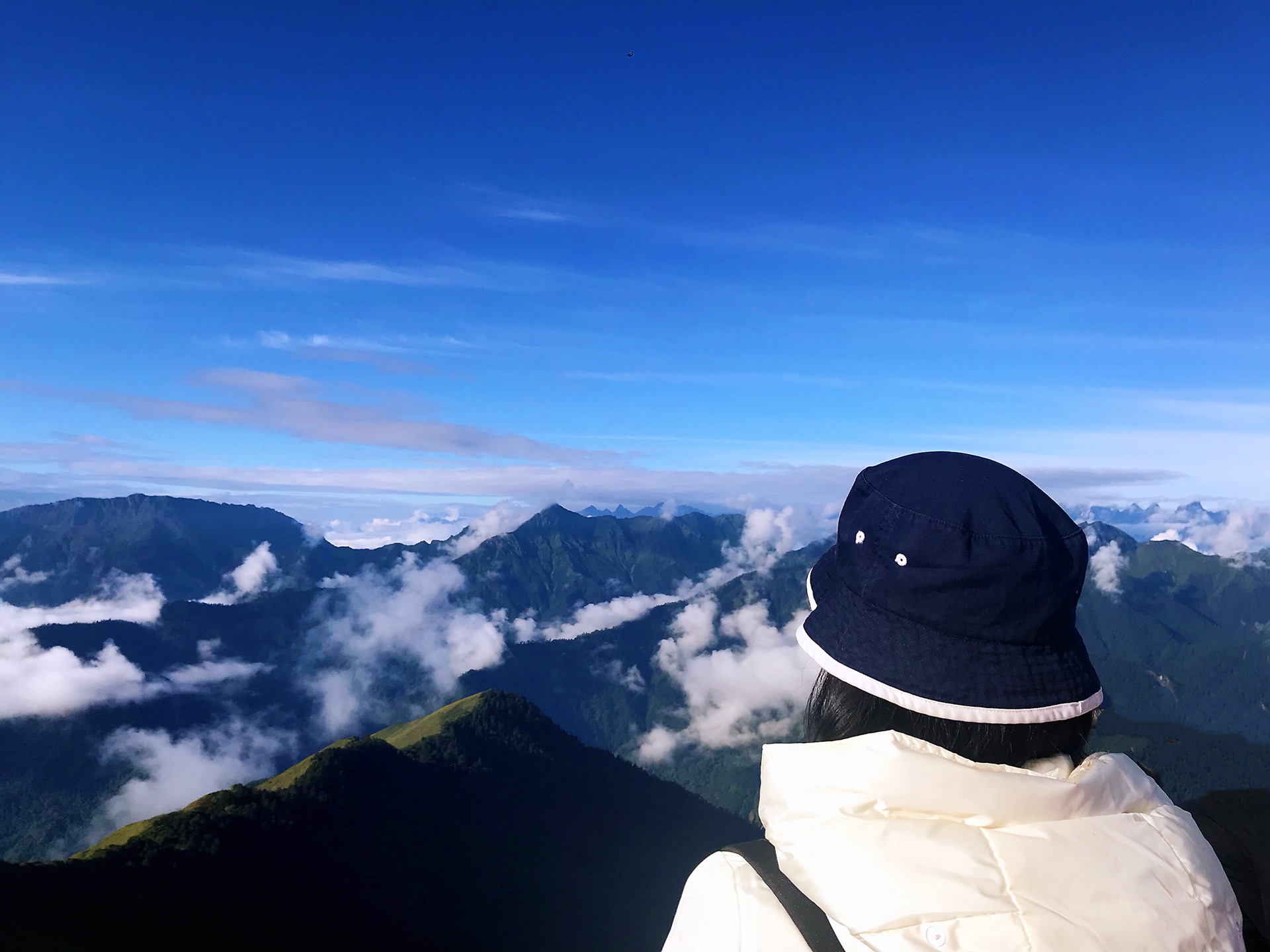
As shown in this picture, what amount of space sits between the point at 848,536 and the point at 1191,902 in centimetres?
174

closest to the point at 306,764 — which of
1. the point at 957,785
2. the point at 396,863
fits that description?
the point at 396,863

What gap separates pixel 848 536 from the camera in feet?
10.9

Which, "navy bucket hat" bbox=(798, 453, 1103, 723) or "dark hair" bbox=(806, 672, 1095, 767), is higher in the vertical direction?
"navy bucket hat" bbox=(798, 453, 1103, 723)

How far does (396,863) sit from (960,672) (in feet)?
537

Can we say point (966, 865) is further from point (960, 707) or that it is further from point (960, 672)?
point (960, 672)

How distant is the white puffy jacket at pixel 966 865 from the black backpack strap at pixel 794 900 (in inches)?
1.2

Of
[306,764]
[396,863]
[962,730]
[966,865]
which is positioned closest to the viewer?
[966,865]

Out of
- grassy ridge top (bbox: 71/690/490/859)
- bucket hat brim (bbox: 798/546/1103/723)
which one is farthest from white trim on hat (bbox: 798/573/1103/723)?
grassy ridge top (bbox: 71/690/490/859)

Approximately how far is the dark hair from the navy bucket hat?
17 cm

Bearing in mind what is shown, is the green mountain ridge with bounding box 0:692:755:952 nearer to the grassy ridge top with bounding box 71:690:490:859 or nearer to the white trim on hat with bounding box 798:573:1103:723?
the grassy ridge top with bounding box 71:690:490:859

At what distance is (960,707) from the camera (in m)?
2.90

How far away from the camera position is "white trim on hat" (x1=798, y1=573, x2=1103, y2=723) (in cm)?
289

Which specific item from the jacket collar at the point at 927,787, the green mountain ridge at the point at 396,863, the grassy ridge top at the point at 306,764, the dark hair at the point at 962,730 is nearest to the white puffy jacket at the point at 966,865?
the jacket collar at the point at 927,787

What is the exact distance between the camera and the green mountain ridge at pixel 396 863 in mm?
94750
